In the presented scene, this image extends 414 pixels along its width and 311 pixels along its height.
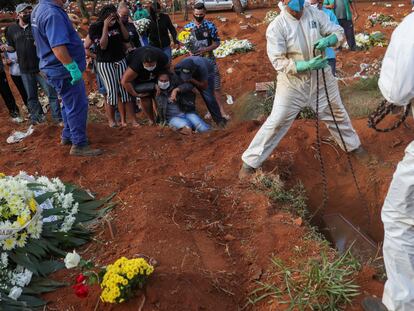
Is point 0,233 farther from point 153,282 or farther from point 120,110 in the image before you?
point 120,110

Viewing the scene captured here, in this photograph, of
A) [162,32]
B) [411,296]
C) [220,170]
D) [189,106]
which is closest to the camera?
[411,296]

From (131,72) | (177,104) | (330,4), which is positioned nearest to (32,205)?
(131,72)

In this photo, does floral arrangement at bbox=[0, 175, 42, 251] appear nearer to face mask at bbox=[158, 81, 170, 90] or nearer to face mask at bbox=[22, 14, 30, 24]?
face mask at bbox=[158, 81, 170, 90]

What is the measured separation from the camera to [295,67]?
413cm

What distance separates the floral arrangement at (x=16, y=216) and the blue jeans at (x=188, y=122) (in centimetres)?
339

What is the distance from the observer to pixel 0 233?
3.11m

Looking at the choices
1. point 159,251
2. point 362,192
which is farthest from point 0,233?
point 362,192

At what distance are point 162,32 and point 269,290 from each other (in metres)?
6.02

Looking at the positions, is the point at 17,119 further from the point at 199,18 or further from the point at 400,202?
the point at 400,202

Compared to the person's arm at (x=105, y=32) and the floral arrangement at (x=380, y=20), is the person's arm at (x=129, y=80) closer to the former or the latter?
the person's arm at (x=105, y=32)

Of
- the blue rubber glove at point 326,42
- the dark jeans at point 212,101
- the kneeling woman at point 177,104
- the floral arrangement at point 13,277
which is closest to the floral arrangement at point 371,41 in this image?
the dark jeans at point 212,101

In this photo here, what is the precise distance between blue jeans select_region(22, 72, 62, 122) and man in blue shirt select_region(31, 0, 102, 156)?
1615 mm

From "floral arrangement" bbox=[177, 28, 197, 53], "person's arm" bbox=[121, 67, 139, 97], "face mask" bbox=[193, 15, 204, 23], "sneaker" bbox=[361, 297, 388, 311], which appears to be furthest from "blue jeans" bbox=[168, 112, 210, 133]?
"sneaker" bbox=[361, 297, 388, 311]

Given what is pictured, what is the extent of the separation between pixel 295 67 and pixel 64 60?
2.36 meters
